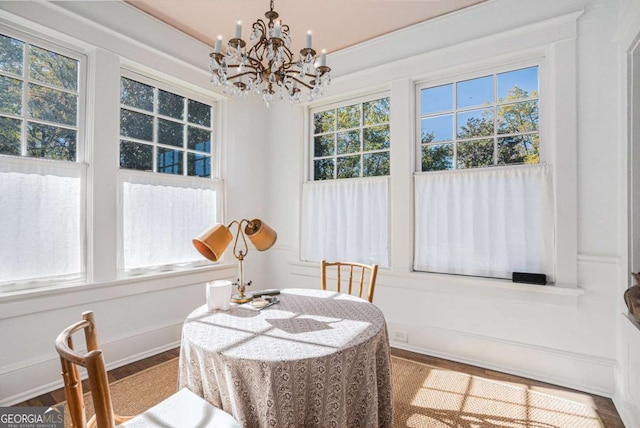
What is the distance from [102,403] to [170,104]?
2851 millimetres

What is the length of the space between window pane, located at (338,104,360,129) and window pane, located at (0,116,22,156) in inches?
107

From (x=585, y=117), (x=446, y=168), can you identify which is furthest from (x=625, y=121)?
Answer: (x=446, y=168)

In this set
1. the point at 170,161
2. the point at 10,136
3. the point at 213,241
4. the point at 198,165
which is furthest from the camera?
the point at 198,165

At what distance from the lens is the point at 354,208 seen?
10.9ft

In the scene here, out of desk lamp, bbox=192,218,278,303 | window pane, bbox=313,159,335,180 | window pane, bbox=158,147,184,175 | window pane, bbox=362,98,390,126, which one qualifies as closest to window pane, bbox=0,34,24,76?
window pane, bbox=158,147,184,175

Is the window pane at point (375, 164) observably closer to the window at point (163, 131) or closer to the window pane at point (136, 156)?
the window at point (163, 131)

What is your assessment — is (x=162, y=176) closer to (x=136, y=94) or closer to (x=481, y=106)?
(x=136, y=94)

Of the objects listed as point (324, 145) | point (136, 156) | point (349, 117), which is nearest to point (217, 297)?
point (136, 156)

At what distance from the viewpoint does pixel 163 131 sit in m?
3.03

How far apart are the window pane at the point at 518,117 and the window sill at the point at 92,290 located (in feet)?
10.1

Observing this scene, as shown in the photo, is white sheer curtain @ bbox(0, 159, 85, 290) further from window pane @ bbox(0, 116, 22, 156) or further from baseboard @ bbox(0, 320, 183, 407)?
baseboard @ bbox(0, 320, 183, 407)

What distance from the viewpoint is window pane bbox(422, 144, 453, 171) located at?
2883 mm

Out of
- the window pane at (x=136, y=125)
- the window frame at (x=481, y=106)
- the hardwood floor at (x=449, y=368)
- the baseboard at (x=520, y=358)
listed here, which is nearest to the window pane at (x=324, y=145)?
the window frame at (x=481, y=106)

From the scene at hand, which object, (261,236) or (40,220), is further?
(40,220)
